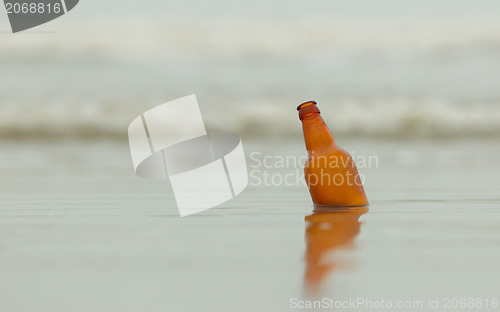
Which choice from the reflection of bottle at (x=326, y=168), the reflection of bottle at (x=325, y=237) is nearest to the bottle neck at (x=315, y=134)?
the reflection of bottle at (x=326, y=168)

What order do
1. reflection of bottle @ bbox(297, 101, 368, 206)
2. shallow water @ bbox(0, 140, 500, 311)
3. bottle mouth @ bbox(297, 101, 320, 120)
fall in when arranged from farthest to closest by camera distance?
1. bottle mouth @ bbox(297, 101, 320, 120)
2. reflection of bottle @ bbox(297, 101, 368, 206)
3. shallow water @ bbox(0, 140, 500, 311)

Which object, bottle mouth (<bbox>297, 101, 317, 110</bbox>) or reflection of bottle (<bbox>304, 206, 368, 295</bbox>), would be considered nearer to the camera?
reflection of bottle (<bbox>304, 206, 368, 295</bbox>)

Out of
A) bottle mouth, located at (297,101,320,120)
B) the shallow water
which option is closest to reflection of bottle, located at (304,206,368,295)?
the shallow water

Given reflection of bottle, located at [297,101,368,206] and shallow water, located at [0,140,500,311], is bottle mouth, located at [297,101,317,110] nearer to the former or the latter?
reflection of bottle, located at [297,101,368,206]

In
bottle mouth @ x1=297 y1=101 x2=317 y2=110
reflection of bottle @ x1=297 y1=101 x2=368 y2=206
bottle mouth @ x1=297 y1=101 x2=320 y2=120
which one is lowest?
reflection of bottle @ x1=297 y1=101 x2=368 y2=206

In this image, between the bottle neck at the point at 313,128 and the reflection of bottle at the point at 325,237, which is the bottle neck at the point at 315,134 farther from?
the reflection of bottle at the point at 325,237

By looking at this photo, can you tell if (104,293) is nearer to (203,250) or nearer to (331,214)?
(203,250)
